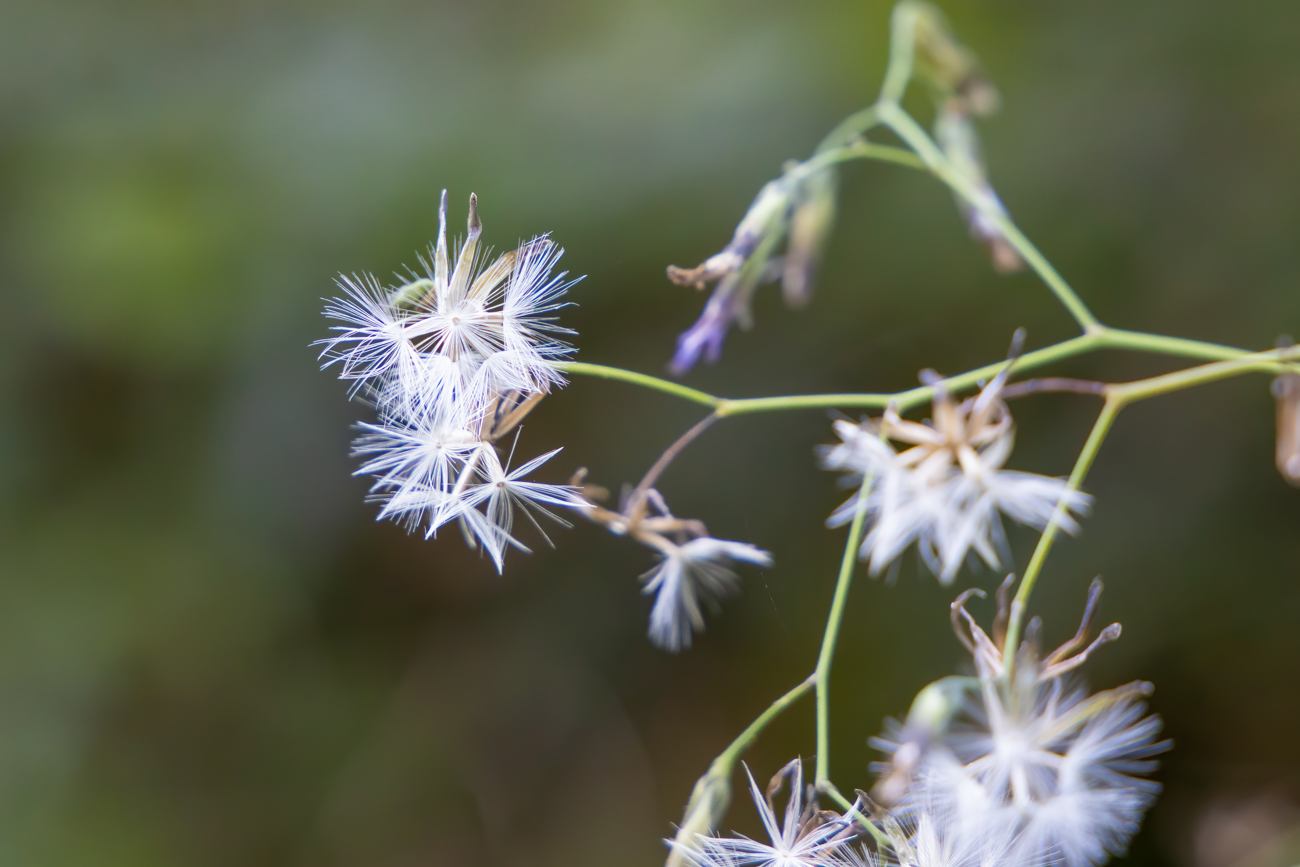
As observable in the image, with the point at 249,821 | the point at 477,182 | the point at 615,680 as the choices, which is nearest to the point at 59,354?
the point at 477,182

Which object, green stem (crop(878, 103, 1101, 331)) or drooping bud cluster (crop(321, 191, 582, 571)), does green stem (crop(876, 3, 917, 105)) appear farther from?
drooping bud cluster (crop(321, 191, 582, 571))

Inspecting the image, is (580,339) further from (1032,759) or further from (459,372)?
(1032,759)

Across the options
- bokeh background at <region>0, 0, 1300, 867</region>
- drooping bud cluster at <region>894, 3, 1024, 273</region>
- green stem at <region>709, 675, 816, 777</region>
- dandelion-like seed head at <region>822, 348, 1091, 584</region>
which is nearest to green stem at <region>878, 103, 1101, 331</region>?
drooping bud cluster at <region>894, 3, 1024, 273</region>

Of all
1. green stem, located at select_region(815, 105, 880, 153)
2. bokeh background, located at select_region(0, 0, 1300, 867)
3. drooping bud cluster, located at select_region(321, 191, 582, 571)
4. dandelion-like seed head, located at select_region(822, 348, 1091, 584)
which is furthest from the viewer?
bokeh background, located at select_region(0, 0, 1300, 867)

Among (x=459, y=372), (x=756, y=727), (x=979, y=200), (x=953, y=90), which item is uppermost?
(x=953, y=90)

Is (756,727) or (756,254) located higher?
(756,254)

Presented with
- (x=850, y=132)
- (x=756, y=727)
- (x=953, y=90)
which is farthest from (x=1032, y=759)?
(x=850, y=132)

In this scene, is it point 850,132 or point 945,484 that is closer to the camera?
point 945,484
